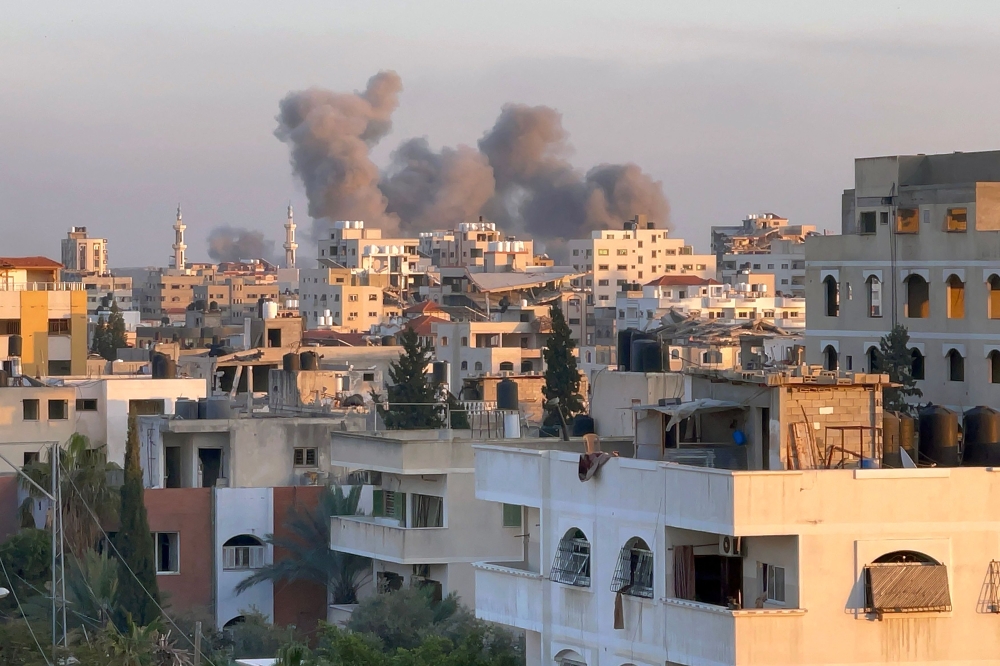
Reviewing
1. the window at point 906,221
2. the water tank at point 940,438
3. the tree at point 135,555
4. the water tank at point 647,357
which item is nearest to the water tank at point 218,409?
the tree at point 135,555

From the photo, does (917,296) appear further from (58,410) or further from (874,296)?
(58,410)

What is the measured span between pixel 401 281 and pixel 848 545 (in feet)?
390

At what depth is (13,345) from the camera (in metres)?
58.0

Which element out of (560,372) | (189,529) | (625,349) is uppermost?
(625,349)

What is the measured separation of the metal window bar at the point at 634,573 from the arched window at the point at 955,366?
55.3ft

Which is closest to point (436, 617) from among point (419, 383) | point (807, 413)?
point (807, 413)

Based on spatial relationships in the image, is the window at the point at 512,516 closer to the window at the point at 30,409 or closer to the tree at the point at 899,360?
the tree at the point at 899,360

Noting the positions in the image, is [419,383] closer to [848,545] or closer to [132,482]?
[132,482]

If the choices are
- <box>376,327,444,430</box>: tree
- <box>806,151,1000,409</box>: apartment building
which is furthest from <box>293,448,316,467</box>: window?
<box>806,151,1000,409</box>: apartment building

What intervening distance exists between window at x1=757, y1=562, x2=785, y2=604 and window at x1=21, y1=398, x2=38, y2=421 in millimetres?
25845

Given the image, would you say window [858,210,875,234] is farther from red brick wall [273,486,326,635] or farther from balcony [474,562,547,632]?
balcony [474,562,547,632]

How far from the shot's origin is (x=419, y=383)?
46969mm

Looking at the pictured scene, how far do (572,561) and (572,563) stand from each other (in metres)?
0.02

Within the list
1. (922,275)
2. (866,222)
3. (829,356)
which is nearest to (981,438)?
(922,275)
